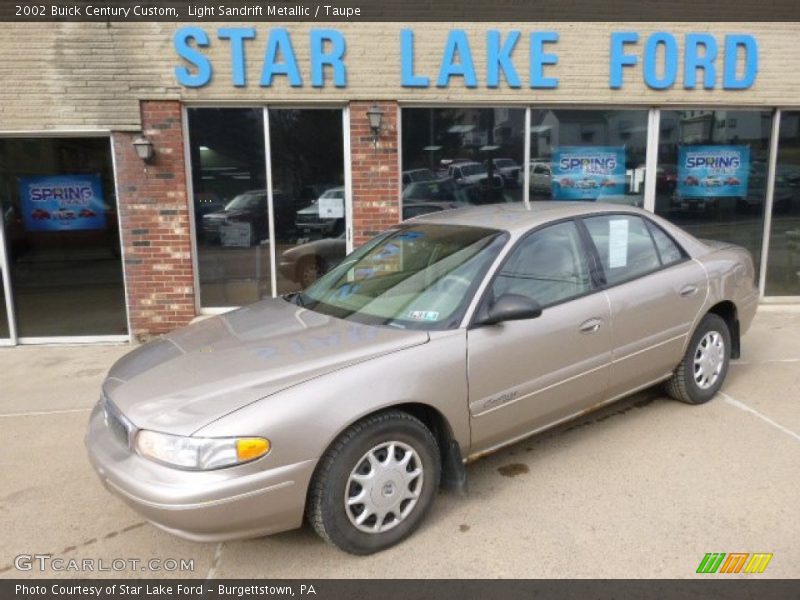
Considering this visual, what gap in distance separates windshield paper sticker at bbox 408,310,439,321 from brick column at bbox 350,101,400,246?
393cm

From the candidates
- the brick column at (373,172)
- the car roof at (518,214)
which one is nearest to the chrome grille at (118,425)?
the car roof at (518,214)

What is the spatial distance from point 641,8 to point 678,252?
12.9ft

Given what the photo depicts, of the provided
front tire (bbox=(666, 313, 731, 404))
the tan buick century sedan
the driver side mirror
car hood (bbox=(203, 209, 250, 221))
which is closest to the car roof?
the tan buick century sedan

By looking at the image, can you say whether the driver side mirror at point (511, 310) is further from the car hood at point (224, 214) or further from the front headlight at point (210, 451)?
the car hood at point (224, 214)

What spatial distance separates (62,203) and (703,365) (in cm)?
670

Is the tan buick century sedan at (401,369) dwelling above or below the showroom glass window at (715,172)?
below

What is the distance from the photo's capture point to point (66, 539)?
319cm

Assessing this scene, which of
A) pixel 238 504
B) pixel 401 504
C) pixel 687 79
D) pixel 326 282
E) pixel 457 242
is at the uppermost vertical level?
pixel 687 79

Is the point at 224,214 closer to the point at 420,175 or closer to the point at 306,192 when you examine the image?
the point at 306,192

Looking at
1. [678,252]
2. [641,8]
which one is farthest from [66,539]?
[641,8]

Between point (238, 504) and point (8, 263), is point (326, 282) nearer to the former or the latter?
point (238, 504)

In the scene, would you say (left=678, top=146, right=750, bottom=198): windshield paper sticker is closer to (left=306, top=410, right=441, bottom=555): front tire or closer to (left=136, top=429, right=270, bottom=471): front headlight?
(left=306, top=410, right=441, bottom=555): front tire

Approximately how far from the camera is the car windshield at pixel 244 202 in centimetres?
711

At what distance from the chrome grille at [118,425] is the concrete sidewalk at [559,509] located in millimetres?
627
